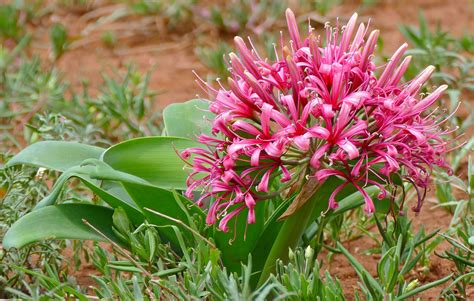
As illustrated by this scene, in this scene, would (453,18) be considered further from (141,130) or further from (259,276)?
(259,276)

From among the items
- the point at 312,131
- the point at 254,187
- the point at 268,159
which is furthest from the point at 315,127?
the point at 254,187

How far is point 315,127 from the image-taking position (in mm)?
2193

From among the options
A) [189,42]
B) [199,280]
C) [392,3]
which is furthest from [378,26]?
[199,280]

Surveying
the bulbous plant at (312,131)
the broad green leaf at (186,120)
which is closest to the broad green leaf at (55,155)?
the broad green leaf at (186,120)

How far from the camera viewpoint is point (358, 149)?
2.28 m

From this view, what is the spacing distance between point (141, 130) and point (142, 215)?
134 cm

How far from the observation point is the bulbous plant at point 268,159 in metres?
2.23

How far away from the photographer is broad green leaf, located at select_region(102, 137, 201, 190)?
101 inches

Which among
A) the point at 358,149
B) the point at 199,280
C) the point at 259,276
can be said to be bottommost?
the point at 259,276

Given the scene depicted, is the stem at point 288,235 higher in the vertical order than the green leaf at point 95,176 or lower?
lower

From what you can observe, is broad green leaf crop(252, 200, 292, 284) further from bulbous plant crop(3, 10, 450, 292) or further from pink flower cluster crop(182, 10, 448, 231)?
pink flower cluster crop(182, 10, 448, 231)

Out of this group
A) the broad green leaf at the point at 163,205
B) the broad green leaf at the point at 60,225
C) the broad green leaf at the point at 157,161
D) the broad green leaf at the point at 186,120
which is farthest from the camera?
the broad green leaf at the point at 186,120

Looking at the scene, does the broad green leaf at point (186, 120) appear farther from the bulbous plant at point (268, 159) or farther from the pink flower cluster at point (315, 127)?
the pink flower cluster at point (315, 127)

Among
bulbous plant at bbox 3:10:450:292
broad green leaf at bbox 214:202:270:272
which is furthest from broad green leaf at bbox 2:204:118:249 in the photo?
broad green leaf at bbox 214:202:270:272
